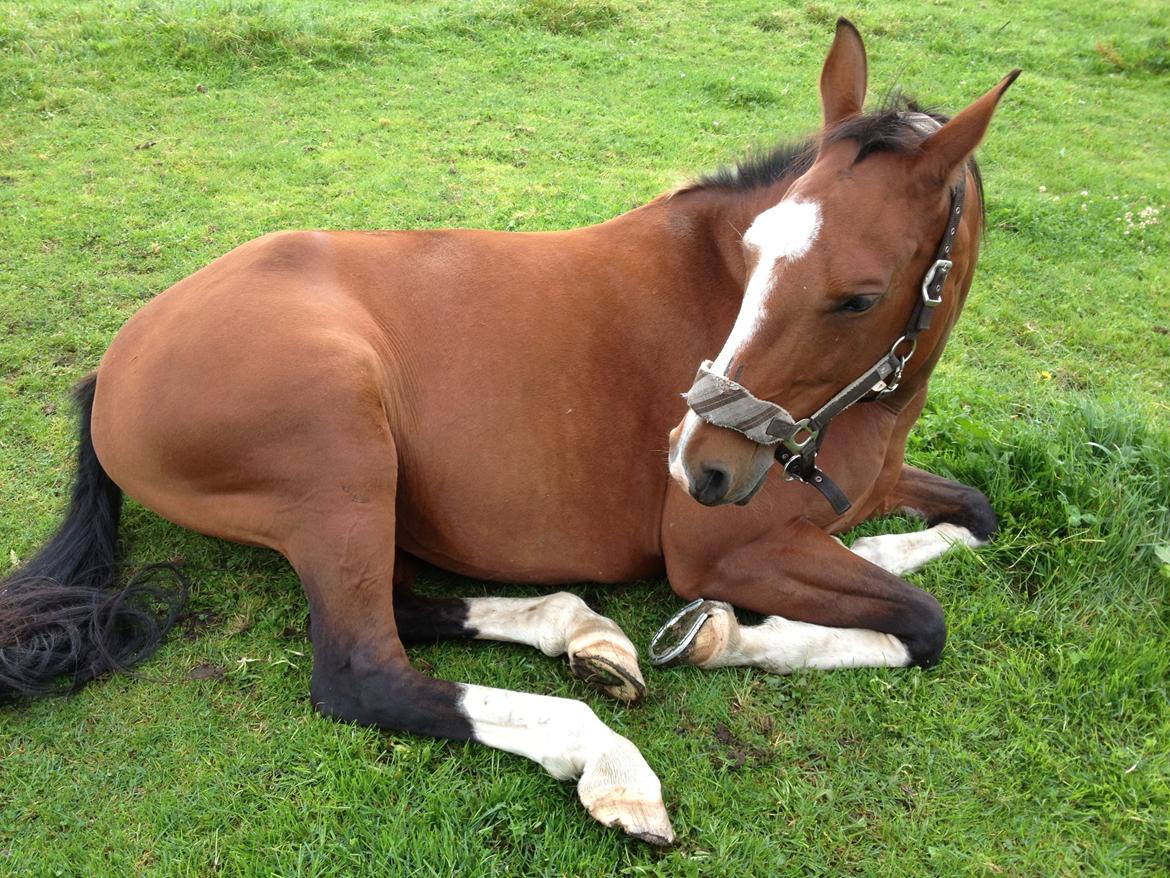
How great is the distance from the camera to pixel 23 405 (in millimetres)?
4266

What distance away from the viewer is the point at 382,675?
269 centimetres

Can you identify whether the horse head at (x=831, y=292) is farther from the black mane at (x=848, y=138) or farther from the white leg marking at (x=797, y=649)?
the white leg marking at (x=797, y=649)

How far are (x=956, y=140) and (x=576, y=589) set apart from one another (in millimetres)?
2161

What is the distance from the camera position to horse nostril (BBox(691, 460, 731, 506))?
7.73ft

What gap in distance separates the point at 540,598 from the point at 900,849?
4.93ft

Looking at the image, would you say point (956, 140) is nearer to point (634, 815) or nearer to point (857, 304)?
point (857, 304)

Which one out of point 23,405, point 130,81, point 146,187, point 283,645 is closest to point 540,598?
point 283,645

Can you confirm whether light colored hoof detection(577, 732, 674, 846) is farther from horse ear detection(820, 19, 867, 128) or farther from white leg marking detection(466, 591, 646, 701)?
horse ear detection(820, 19, 867, 128)

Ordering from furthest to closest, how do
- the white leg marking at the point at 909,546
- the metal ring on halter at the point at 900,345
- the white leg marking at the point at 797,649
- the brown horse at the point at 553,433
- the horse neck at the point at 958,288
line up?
the white leg marking at the point at 909,546
the white leg marking at the point at 797,649
the horse neck at the point at 958,288
the metal ring on halter at the point at 900,345
the brown horse at the point at 553,433

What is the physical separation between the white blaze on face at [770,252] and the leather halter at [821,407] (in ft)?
0.32

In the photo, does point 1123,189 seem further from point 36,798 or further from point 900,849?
point 36,798

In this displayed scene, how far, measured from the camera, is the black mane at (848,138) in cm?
243

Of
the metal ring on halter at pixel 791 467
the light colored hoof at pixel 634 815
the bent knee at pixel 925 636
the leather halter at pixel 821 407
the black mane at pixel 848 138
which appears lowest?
the light colored hoof at pixel 634 815

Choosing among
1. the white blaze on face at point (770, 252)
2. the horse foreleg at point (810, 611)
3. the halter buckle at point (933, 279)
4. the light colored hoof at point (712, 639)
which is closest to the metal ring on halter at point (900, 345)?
the halter buckle at point (933, 279)
